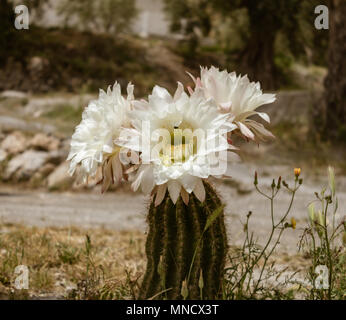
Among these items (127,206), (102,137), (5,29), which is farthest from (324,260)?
(5,29)

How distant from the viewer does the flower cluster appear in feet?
5.57

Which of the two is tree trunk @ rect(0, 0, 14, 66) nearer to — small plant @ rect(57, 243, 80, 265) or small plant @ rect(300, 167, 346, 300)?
small plant @ rect(57, 243, 80, 265)

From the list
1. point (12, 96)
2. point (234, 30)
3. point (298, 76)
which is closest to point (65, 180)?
point (12, 96)

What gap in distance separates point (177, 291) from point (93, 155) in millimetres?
557

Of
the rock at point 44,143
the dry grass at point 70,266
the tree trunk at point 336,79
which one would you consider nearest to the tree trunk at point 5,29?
the rock at point 44,143

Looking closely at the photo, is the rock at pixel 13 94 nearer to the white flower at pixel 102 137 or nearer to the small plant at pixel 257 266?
the small plant at pixel 257 266

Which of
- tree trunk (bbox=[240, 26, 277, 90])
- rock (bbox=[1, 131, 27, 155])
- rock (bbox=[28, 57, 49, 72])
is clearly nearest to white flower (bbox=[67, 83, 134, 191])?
rock (bbox=[1, 131, 27, 155])

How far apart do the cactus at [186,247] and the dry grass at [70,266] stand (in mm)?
220

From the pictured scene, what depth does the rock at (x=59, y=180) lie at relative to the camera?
25.3ft

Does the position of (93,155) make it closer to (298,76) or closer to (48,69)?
(48,69)

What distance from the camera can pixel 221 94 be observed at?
1911mm

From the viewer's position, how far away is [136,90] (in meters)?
14.6

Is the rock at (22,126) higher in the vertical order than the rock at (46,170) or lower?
higher

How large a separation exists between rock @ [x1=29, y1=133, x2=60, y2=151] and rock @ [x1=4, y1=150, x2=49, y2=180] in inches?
5.3
